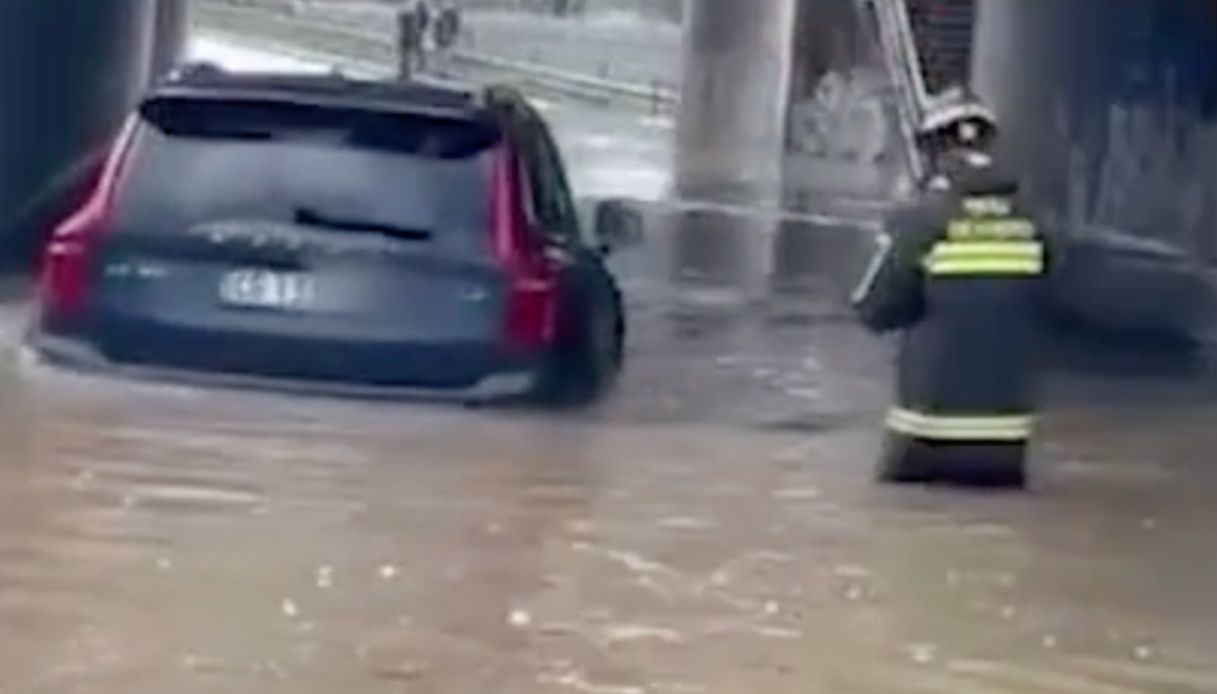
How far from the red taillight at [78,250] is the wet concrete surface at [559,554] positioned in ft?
1.13

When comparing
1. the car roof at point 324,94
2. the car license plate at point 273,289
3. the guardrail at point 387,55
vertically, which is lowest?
the guardrail at point 387,55

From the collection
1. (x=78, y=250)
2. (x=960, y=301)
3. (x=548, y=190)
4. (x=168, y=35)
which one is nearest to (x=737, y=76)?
(x=168, y=35)

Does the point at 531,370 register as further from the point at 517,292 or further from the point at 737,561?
the point at 737,561

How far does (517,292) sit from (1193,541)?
2537 millimetres

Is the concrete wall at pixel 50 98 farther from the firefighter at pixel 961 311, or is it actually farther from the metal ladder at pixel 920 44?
the firefighter at pixel 961 311

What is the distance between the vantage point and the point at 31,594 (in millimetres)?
10312

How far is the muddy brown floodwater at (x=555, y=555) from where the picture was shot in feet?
32.0

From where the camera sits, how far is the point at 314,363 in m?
14.0

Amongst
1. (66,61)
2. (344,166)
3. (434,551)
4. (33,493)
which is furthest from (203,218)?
(66,61)

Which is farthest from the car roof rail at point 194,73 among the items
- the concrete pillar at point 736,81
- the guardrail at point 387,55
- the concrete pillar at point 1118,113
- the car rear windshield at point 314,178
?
the guardrail at point 387,55

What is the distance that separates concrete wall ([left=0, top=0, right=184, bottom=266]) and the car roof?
7.95 meters

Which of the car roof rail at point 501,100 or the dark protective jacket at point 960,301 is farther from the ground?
the car roof rail at point 501,100

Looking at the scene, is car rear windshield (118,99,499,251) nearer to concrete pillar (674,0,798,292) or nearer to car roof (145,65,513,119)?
car roof (145,65,513,119)

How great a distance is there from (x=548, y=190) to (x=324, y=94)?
128 cm
